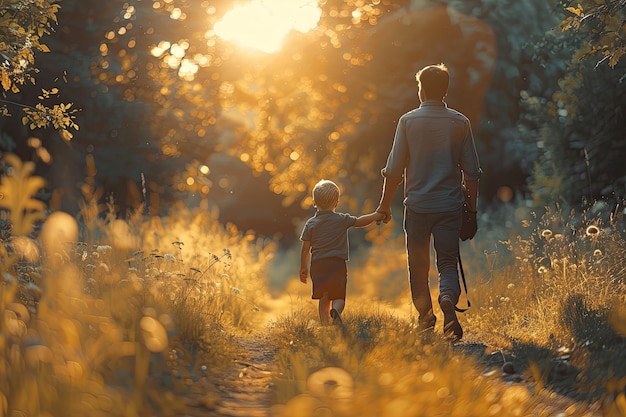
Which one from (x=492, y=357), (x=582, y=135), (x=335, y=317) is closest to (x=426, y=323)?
(x=492, y=357)

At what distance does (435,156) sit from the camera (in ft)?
22.6

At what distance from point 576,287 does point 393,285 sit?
6543 mm

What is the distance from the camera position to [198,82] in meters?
13.8

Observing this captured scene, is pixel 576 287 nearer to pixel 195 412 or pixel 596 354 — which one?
pixel 596 354

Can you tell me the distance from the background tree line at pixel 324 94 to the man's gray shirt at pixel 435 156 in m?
4.62

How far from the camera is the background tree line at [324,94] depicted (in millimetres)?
12344

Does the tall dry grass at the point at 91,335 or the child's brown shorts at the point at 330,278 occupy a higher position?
the child's brown shorts at the point at 330,278

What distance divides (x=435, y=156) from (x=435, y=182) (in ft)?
0.72

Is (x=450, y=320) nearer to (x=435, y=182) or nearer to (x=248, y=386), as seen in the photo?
(x=435, y=182)

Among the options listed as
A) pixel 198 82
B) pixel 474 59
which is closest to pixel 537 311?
pixel 474 59

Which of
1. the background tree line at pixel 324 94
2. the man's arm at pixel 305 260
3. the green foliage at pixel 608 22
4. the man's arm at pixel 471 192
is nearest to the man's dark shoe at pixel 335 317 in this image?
the man's arm at pixel 305 260

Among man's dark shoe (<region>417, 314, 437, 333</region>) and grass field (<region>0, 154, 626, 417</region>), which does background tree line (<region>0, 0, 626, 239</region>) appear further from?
man's dark shoe (<region>417, 314, 437, 333</region>)

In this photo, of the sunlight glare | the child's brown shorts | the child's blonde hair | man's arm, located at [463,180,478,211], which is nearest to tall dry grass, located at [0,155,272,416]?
the child's brown shorts

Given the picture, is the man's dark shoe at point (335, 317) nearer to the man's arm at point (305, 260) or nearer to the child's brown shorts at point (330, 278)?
the child's brown shorts at point (330, 278)
